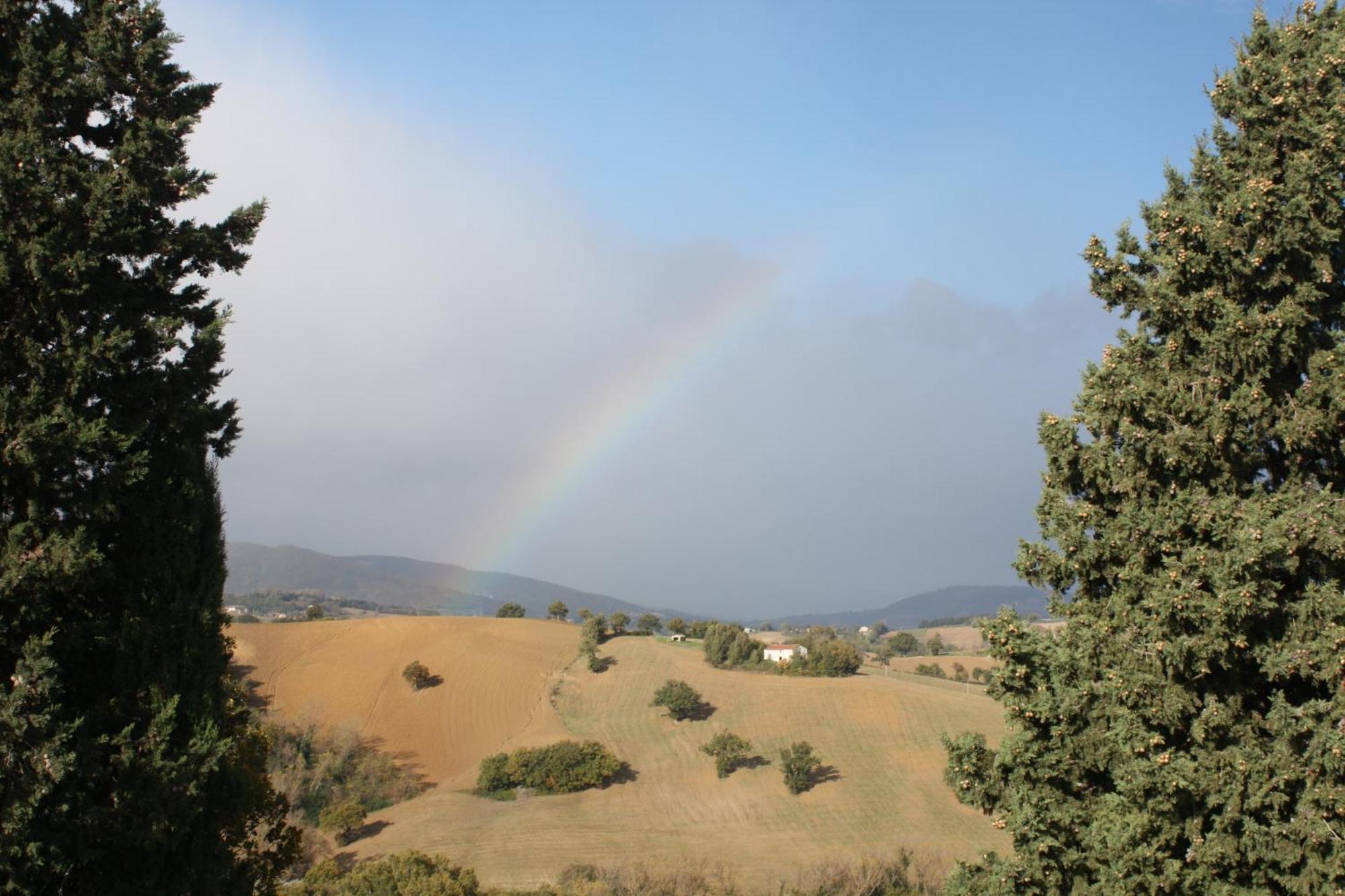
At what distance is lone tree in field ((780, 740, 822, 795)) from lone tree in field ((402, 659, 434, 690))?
2453 cm

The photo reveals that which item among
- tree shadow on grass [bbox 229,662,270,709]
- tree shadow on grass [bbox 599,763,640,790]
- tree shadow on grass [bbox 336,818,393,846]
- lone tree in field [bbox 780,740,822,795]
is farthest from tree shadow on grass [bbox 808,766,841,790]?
tree shadow on grass [bbox 229,662,270,709]

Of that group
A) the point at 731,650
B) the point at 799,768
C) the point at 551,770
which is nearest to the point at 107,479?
the point at 551,770

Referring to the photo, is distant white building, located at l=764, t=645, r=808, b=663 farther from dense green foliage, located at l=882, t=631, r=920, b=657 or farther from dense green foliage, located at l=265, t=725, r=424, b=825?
dense green foliage, located at l=265, t=725, r=424, b=825

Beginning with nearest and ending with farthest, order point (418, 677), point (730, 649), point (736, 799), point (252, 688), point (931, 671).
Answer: point (736, 799) < point (252, 688) < point (418, 677) < point (730, 649) < point (931, 671)

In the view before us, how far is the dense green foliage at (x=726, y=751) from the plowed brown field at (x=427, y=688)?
8902mm

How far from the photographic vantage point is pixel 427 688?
164 ft

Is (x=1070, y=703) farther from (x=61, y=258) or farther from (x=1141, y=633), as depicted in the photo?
(x=61, y=258)

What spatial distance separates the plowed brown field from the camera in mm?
42469

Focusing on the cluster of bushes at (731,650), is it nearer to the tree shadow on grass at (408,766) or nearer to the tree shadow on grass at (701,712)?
the tree shadow on grass at (701,712)

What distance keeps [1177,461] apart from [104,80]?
10867mm

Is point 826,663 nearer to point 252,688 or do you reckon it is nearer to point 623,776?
point 623,776

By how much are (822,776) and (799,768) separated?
6.21ft

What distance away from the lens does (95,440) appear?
6840 mm

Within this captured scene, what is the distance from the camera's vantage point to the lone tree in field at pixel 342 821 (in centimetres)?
2798
